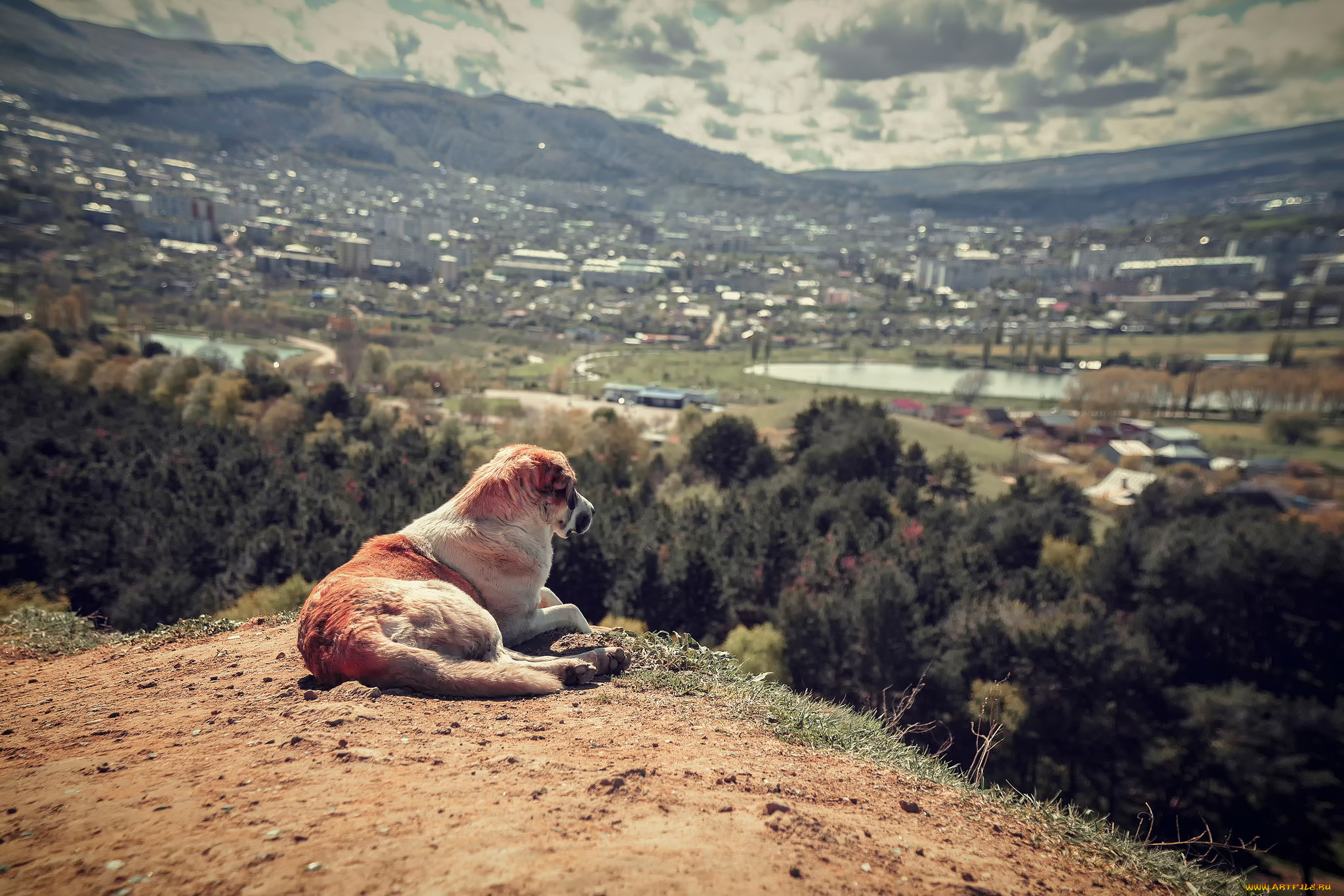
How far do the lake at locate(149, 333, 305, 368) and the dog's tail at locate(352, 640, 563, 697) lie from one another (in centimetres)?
8995

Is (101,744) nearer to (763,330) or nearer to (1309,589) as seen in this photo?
(1309,589)

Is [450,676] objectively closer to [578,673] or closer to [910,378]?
[578,673]

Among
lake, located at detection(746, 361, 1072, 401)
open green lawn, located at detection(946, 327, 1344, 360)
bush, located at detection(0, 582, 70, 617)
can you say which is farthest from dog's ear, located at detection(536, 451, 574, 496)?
open green lawn, located at detection(946, 327, 1344, 360)

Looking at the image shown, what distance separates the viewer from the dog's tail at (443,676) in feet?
17.4

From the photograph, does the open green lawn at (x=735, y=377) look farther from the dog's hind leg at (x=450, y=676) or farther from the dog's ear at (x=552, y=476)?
the dog's hind leg at (x=450, y=676)

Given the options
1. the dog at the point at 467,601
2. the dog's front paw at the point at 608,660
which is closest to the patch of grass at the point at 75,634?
the dog at the point at 467,601

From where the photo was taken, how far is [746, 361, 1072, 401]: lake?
329ft

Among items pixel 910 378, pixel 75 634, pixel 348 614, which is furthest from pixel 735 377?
pixel 348 614

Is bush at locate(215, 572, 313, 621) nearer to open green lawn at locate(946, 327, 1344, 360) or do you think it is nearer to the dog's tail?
the dog's tail

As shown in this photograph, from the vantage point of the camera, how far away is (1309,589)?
27.4m

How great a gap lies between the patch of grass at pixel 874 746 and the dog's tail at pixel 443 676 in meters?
0.96

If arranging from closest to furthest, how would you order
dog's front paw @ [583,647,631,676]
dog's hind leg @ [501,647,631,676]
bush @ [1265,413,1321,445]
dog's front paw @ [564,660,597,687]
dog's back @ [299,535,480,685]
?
1. dog's back @ [299,535,480,685]
2. dog's front paw @ [564,660,597,687]
3. dog's hind leg @ [501,647,631,676]
4. dog's front paw @ [583,647,631,676]
5. bush @ [1265,413,1321,445]

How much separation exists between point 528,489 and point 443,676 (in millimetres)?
1846

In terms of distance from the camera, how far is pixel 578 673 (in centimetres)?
593
